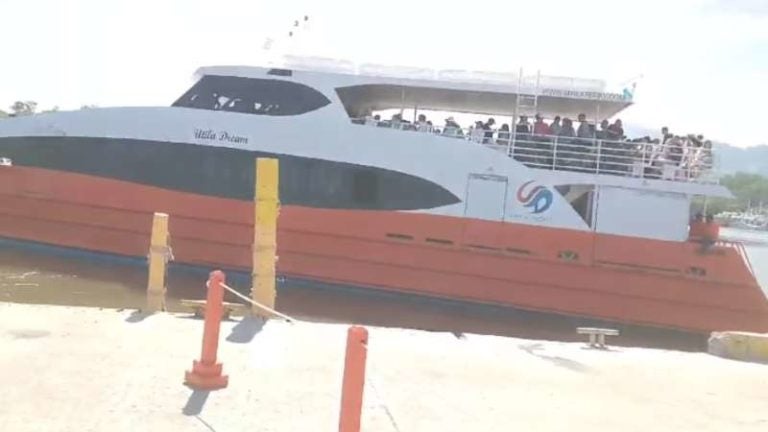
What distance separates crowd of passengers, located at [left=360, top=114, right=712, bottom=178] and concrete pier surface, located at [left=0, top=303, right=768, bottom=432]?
19.4 ft

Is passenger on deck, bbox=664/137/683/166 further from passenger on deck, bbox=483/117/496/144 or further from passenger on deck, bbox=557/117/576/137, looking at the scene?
passenger on deck, bbox=483/117/496/144

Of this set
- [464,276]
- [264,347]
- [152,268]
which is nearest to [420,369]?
[264,347]

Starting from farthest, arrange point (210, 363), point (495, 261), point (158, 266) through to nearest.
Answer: point (495, 261), point (158, 266), point (210, 363)

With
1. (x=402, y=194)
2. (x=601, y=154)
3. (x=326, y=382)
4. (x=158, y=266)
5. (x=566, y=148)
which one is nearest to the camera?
(x=326, y=382)

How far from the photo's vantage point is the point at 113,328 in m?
6.59

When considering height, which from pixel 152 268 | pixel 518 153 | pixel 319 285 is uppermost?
pixel 518 153

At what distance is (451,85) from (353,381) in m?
10.5

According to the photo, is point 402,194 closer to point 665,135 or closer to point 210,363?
point 665,135

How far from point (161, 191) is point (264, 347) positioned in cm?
769

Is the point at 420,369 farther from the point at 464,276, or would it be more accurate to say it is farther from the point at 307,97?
the point at 307,97

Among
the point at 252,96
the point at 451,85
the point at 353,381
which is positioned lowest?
the point at 353,381

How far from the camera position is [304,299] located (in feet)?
42.1

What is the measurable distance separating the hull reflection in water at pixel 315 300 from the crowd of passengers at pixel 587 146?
2.51m

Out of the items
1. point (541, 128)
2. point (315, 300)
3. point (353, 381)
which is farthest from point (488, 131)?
point (353, 381)
